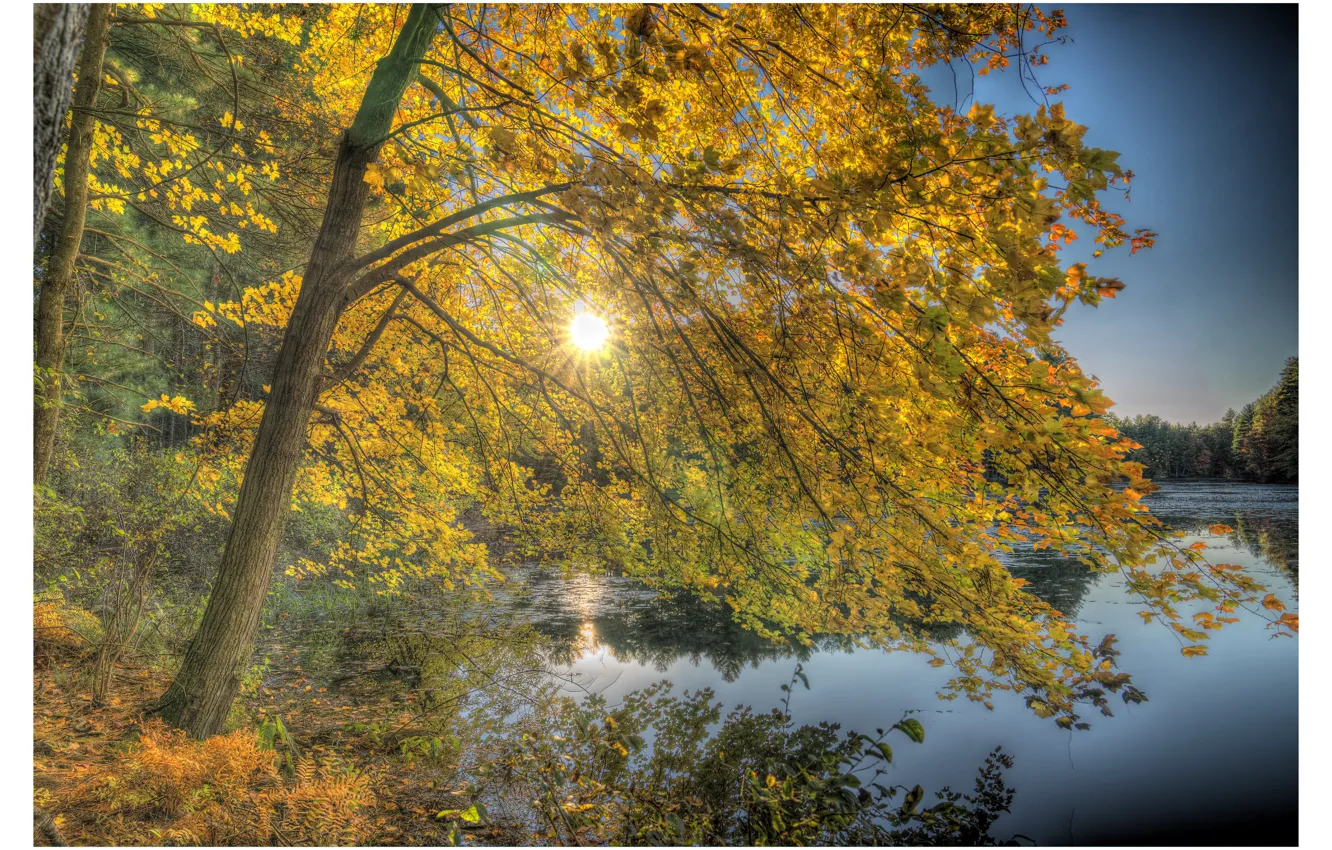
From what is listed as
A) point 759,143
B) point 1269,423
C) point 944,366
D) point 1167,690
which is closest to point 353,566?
point 759,143

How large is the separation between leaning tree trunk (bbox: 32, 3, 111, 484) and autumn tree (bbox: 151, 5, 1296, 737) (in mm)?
1294

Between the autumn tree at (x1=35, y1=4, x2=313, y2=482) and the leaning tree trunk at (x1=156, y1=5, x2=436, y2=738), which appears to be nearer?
the leaning tree trunk at (x1=156, y1=5, x2=436, y2=738)

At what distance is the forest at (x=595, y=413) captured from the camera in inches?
65.5

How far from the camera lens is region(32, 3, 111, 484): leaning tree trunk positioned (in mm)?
3719

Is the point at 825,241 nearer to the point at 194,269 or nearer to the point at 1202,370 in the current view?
the point at 1202,370

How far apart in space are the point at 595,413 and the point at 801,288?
181 cm

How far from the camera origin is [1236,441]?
4.25 m

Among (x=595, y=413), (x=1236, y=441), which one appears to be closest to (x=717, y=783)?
(x=595, y=413)

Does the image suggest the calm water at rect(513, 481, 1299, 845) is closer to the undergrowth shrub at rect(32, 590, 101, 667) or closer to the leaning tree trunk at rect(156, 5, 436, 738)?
the leaning tree trunk at rect(156, 5, 436, 738)

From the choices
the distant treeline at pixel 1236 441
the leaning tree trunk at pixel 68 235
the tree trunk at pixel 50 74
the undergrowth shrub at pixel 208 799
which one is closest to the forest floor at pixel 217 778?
the undergrowth shrub at pixel 208 799

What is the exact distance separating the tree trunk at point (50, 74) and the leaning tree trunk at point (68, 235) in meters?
3.50

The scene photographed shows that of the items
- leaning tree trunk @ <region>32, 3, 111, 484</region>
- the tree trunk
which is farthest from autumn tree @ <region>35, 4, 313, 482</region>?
the tree trunk

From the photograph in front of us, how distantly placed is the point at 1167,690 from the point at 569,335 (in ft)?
22.3

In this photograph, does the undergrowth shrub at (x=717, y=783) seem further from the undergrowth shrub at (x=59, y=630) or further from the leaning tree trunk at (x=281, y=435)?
the undergrowth shrub at (x=59, y=630)
